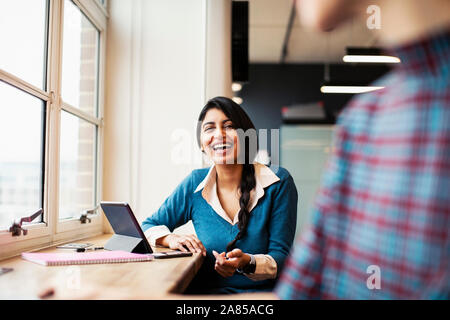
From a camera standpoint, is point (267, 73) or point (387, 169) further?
point (267, 73)

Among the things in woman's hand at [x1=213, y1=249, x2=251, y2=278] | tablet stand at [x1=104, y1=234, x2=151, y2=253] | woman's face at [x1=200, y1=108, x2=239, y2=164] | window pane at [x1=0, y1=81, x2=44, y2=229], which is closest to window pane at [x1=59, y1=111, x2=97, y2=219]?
window pane at [x1=0, y1=81, x2=44, y2=229]

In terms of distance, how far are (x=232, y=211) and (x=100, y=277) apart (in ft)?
2.09

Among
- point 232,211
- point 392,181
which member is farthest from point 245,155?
point 392,181

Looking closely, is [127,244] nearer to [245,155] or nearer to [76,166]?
[245,155]

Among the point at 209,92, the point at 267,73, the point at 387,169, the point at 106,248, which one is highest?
the point at 267,73

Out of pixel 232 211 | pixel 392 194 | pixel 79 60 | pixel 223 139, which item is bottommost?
pixel 232 211

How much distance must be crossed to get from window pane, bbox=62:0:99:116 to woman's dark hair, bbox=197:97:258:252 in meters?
0.58

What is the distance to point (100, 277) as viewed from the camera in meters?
0.92

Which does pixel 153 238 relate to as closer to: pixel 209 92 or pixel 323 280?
pixel 209 92

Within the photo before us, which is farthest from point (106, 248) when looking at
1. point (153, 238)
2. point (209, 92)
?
point (209, 92)

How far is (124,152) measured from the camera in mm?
2027

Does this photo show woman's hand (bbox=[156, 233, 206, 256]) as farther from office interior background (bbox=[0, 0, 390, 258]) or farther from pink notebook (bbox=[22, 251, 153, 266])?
office interior background (bbox=[0, 0, 390, 258])

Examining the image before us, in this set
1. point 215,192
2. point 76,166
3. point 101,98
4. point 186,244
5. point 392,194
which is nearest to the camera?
point 392,194

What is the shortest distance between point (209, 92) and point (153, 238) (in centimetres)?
86
